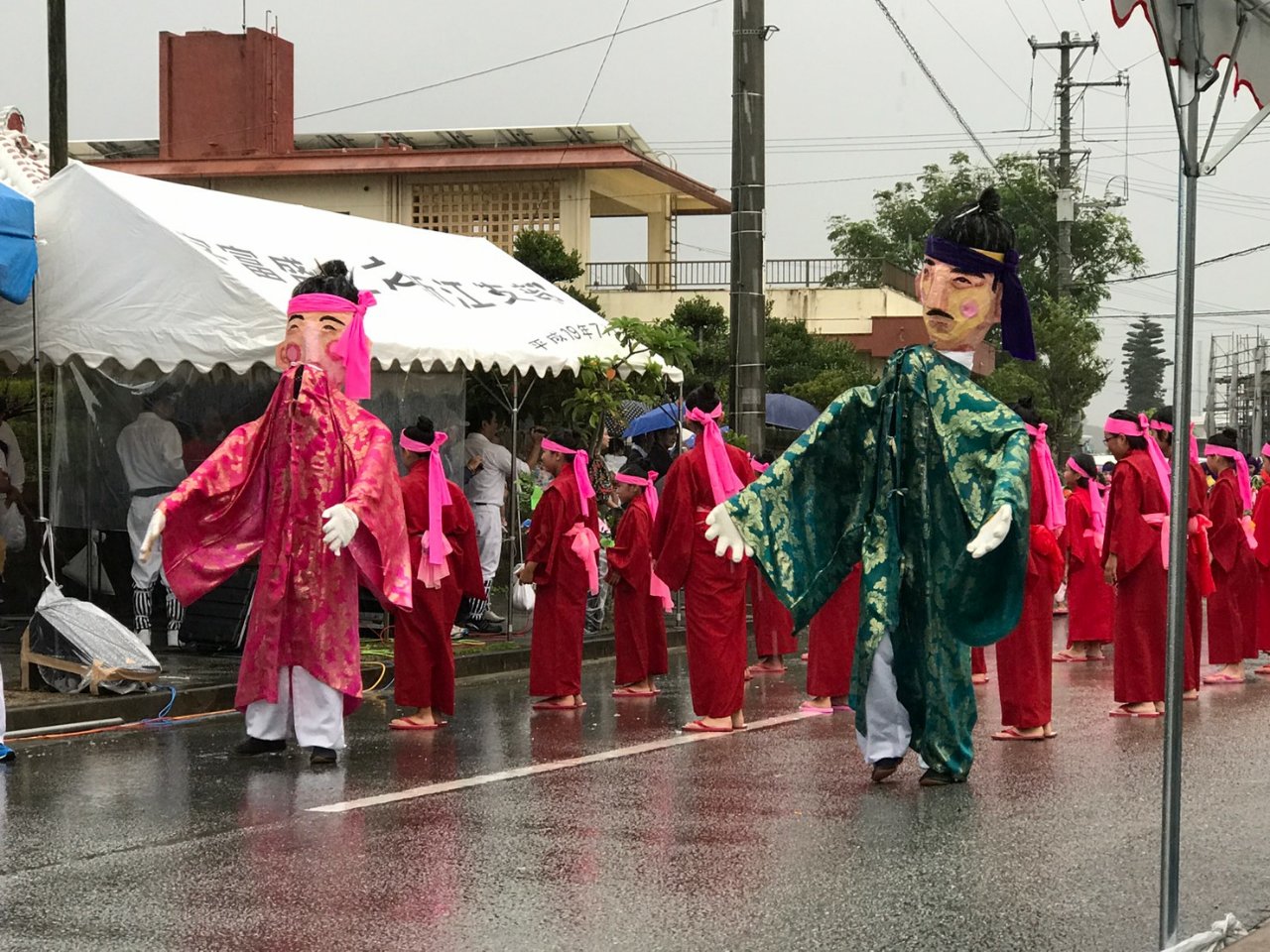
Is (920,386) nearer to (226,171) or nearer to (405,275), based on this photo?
(405,275)

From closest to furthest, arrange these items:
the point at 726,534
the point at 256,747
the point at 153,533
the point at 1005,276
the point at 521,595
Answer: the point at 726,534 → the point at 1005,276 → the point at 153,533 → the point at 256,747 → the point at 521,595

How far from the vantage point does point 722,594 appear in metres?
10.0

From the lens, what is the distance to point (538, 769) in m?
8.51

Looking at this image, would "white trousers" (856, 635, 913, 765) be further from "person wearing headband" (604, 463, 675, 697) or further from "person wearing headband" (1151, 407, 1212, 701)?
"person wearing headband" (1151, 407, 1212, 701)

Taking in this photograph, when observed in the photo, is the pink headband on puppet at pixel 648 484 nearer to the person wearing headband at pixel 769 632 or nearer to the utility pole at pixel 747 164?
the person wearing headband at pixel 769 632

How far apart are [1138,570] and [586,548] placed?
129 inches

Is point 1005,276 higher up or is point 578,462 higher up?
point 1005,276

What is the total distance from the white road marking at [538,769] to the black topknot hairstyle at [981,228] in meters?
2.93

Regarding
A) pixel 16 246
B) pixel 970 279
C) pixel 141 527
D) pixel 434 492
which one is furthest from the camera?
pixel 141 527

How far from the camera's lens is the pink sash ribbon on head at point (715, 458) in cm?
1041

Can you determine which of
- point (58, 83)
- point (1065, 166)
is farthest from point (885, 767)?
point (1065, 166)

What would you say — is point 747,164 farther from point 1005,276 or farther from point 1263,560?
point 1005,276

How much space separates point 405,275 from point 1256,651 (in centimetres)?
709

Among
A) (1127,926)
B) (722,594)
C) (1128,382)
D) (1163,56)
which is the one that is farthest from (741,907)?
(1128,382)
